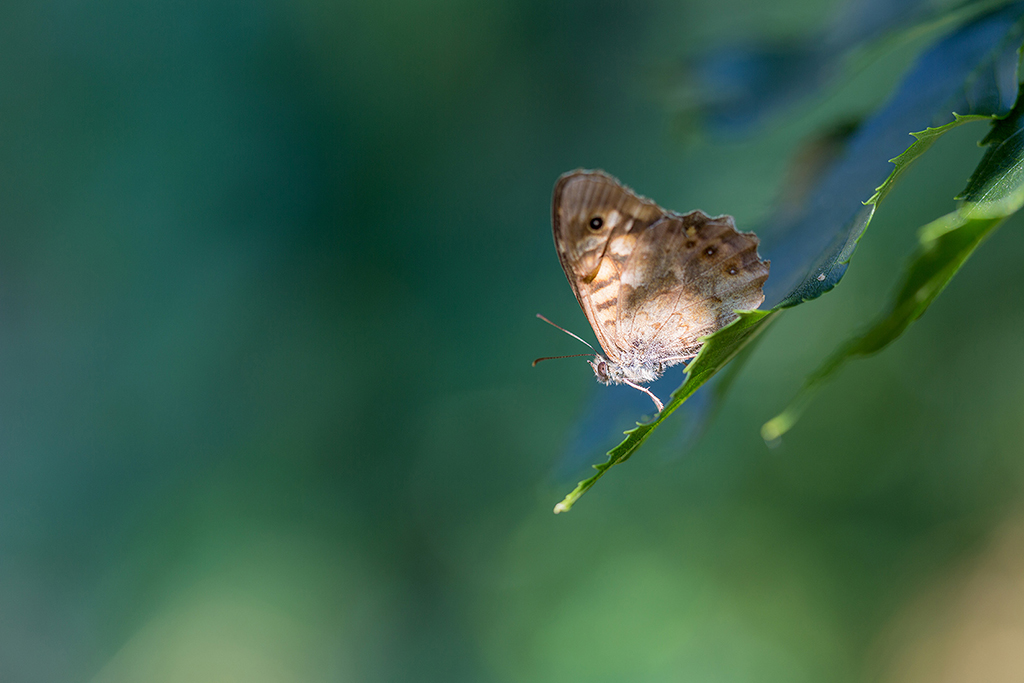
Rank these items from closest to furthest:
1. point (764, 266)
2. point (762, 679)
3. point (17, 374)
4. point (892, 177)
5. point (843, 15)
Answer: point (892, 177) < point (764, 266) < point (843, 15) < point (762, 679) < point (17, 374)

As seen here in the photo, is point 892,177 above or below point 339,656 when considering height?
below

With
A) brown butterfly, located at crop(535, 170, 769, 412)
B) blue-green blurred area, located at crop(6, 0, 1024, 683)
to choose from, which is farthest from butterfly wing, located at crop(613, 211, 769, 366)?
blue-green blurred area, located at crop(6, 0, 1024, 683)

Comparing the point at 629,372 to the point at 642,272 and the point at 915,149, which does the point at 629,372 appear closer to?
the point at 642,272

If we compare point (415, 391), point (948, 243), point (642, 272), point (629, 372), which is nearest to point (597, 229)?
point (642, 272)

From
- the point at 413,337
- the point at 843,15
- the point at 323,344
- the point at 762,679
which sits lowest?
the point at 762,679

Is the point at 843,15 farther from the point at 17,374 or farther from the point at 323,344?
the point at 17,374

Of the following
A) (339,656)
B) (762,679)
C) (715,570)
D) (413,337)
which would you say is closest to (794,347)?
(715,570)

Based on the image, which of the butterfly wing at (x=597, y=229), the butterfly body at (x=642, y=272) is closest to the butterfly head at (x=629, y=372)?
the butterfly body at (x=642, y=272)
